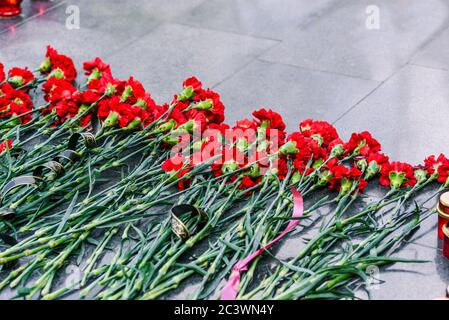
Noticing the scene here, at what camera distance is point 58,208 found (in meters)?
2.23

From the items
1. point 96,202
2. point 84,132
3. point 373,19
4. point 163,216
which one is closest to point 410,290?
point 163,216

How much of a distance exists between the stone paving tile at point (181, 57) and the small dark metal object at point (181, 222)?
974 mm


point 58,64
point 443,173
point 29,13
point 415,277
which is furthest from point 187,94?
Result: point 29,13

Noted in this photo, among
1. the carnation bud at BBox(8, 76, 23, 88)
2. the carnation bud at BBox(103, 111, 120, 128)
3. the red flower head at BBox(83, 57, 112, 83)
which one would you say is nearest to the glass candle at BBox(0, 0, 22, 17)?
the carnation bud at BBox(8, 76, 23, 88)

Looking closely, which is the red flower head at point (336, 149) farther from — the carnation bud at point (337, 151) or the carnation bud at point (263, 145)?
the carnation bud at point (263, 145)

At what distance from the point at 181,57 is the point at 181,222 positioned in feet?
4.89

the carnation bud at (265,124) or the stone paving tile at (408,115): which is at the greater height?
the carnation bud at (265,124)

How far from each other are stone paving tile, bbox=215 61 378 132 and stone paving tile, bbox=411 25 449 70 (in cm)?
30

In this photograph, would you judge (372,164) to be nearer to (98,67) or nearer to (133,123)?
(133,123)

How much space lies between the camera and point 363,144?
7.70 ft

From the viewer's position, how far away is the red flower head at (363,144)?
2.33 m

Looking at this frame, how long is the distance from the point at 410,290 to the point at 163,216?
73 cm

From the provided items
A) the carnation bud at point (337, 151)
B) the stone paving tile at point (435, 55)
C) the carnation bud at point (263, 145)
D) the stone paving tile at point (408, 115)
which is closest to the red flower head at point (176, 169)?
the carnation bud at point (263, 145)

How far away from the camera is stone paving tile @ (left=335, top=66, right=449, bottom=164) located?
2.54 metres
